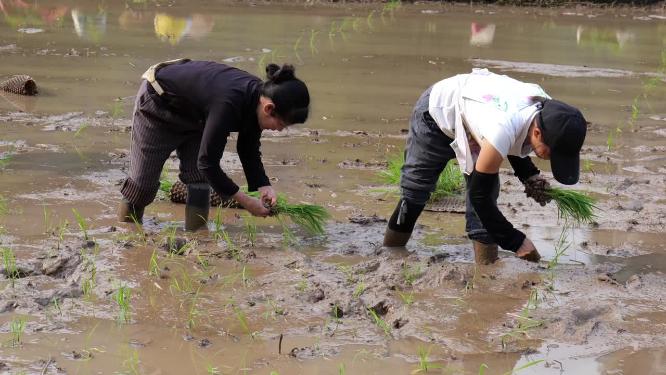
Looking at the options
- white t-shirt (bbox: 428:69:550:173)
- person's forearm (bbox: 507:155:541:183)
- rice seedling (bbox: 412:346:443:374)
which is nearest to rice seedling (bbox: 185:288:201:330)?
rice seedling (bbox: 412:346:443:374)

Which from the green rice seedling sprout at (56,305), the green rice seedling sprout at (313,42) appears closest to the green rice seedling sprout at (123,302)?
the green rice seedling sprout at (56,305)

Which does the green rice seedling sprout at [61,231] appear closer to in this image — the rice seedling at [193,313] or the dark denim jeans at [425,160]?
the rice seedling at [193,313]

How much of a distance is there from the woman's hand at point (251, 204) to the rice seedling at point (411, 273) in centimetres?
73

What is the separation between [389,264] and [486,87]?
0.95 metres

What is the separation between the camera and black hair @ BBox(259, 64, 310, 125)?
13.1 ft

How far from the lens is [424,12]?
527 inches

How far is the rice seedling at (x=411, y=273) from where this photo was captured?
4229 millimetres

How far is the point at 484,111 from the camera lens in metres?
3.91

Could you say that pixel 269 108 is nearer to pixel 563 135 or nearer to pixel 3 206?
pixel 563 135

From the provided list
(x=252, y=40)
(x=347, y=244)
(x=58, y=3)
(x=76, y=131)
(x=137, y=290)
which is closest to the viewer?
(x=137, y=290)

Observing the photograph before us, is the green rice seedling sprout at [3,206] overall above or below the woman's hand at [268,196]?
below

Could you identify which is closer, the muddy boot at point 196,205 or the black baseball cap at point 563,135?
the black baseball cap at point 563,135

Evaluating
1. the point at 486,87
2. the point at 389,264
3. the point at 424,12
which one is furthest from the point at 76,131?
the point at 424,12

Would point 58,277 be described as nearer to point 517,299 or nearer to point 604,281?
point 517,299
